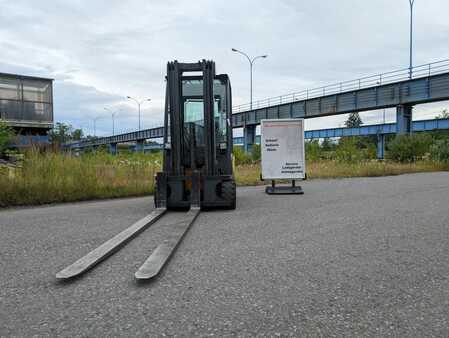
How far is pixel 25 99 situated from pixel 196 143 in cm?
1478

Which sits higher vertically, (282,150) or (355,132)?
(355,132)

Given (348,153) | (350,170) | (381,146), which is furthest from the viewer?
(381,146)

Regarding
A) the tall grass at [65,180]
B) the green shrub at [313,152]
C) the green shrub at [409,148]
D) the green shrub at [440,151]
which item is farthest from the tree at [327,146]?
the tall grass at [65,180]

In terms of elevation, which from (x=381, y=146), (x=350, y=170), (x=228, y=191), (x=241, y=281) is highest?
(x=381, y=146)

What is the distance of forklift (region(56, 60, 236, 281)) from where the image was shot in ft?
27.2

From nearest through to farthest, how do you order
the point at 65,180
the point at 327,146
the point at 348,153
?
the point at 65,180 < the point at 348,153 < the point at 327,146

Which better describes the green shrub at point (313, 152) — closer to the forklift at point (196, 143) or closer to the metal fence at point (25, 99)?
the metal fence at point (25, 99)

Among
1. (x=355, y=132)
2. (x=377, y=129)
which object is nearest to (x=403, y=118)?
(x=377, y=129)

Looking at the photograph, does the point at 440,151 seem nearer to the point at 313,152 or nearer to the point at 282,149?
the point at 313,152

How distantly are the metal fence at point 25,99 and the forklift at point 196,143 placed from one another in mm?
13700

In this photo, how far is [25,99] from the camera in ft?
63.2

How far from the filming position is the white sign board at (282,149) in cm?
1280

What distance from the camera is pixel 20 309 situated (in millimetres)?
3137

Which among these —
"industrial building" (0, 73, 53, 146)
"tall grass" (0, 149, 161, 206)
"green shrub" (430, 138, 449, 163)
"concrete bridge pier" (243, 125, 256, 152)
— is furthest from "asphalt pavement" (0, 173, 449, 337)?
"concrete bridge pier" (243, 125, 256, 152)
